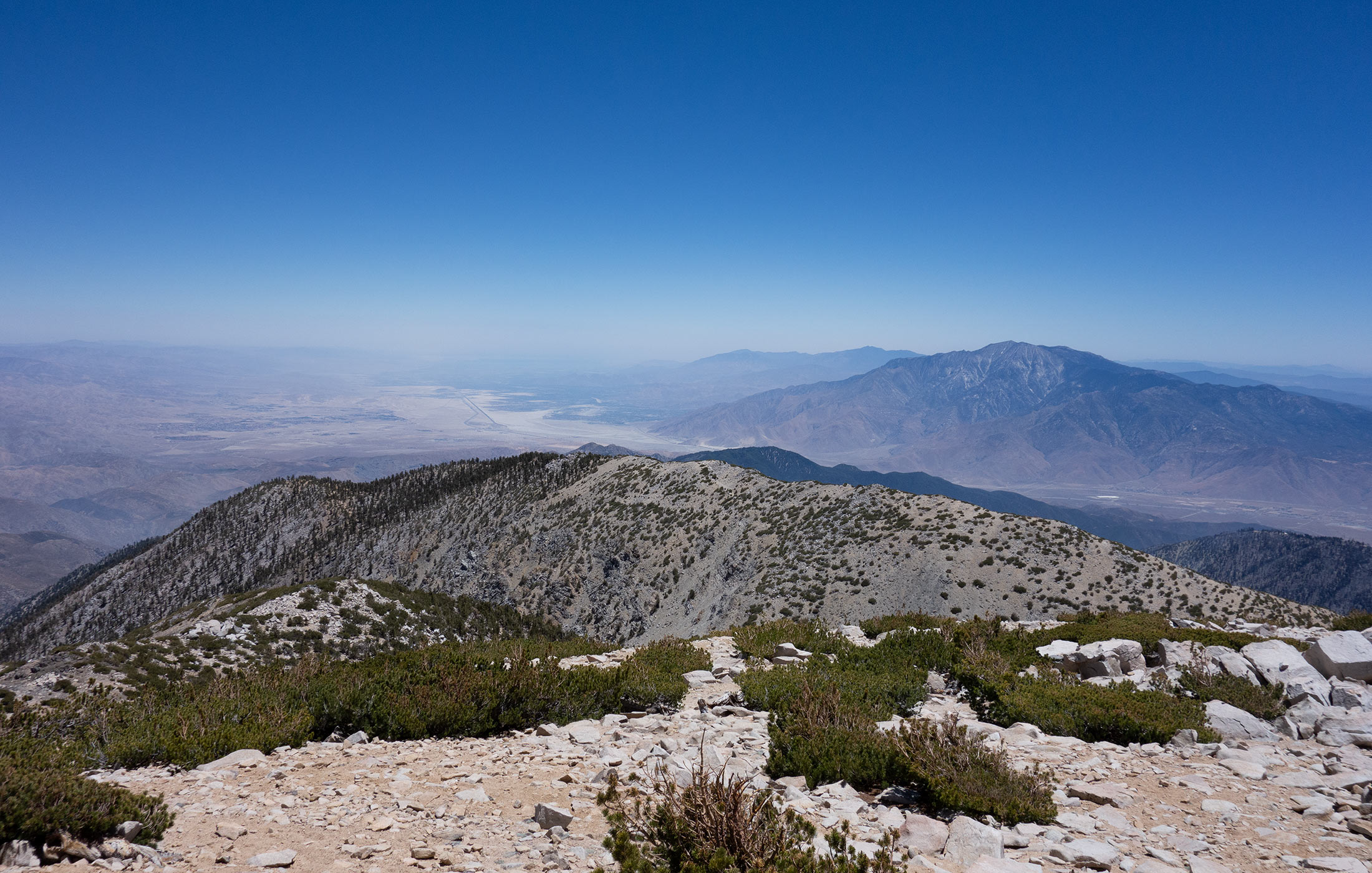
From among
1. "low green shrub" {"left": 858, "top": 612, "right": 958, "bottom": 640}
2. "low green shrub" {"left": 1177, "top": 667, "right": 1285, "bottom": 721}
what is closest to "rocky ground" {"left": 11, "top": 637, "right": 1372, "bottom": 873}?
"low green shrub" {"left": 1177, "top": 667, "right": 1285, "bottom": 721}

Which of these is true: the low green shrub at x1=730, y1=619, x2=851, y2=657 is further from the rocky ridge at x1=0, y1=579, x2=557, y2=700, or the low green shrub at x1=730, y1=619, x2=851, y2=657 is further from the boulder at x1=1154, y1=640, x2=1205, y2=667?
the rocky ridge at x1=0, y1=579, x2=557, y2=700

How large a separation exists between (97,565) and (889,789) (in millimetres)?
141905

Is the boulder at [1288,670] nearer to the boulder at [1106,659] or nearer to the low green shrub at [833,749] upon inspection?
the boulder at [1106,659]

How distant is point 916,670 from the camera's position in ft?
36.3

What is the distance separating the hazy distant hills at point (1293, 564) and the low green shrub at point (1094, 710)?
128 meters

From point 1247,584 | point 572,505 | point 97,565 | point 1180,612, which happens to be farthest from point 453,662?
point 1247,584

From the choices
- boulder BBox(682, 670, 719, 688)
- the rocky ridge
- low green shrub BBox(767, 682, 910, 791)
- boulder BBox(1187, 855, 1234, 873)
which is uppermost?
boulder BBox(1187, 855, 1234, 873)

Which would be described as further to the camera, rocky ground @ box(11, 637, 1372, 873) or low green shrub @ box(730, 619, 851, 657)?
low green shrub @ box(730, 619, 851, 657)

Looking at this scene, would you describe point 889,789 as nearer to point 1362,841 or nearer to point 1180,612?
point 1362,841

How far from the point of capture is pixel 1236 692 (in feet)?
29.9

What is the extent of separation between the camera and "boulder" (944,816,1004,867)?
5.38 meters

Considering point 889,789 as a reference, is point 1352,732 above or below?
above

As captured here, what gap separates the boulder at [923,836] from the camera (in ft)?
18.3

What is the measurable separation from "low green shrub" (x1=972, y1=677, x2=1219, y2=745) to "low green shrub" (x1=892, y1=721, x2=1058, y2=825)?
1.96 metres
